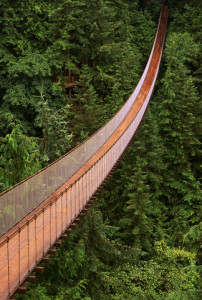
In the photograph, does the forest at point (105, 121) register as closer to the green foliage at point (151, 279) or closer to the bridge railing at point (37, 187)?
the green foliage at point (151, 279)

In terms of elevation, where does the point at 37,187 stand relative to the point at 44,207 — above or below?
above

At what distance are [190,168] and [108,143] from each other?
22.4 feet

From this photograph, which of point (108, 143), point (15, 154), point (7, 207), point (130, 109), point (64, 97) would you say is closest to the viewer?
point (7, 207)

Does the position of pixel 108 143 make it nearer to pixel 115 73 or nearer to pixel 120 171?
pixel 120 171

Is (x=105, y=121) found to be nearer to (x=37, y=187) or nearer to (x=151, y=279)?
(x=151, y=279)

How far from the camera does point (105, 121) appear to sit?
15570mm

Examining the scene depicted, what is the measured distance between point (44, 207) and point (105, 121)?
9898mm

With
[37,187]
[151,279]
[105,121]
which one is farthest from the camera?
[105,121]

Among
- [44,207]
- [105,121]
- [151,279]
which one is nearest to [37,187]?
[44,207]

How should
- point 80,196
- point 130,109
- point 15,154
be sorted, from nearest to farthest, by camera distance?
point 80,196 → point 15,154 → point 130,109

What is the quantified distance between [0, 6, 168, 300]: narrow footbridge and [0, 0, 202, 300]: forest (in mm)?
1881

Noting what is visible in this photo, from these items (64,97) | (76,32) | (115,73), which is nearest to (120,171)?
(64,97)

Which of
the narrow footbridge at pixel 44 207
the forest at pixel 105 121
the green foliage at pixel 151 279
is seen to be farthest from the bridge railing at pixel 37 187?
the green foliage at pixel 151 279

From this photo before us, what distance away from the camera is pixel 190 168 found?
54.7 ft
